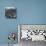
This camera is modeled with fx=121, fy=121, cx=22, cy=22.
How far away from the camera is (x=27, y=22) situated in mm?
3158

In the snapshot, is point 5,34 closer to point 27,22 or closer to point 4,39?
point 4,39

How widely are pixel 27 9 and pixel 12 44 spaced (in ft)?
3.22

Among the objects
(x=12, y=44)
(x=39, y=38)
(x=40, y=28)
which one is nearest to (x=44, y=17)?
(x=40, y=28)

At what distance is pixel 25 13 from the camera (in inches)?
125

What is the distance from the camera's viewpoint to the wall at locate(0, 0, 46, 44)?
314cm

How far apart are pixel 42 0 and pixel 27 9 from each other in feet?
1.51

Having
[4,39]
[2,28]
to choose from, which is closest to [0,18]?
[2,28]

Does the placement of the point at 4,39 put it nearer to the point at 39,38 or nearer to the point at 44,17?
the point at 39,38

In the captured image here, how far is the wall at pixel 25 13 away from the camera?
314cm

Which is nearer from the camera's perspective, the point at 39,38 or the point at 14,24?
the point at 39,38

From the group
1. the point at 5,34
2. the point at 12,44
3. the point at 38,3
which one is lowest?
the point at 12,44

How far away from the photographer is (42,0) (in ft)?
10.4

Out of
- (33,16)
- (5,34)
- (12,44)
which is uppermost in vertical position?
Answer: (33,16)

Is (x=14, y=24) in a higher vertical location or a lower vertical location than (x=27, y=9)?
lower
